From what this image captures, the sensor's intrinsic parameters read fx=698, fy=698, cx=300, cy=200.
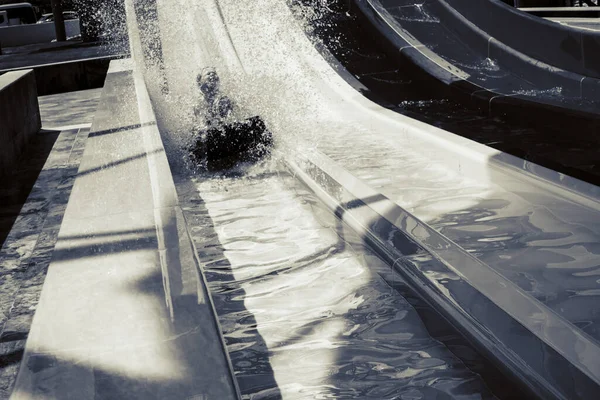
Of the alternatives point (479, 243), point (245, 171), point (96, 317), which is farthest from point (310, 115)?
point (96, 317)

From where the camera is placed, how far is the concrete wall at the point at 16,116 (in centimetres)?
564

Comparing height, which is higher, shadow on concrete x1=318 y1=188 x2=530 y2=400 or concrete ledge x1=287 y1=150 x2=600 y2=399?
concrete ledge x1=287 y1=150 x2=600 y2=399

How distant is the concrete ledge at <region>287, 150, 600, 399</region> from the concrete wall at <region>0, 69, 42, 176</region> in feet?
10.6

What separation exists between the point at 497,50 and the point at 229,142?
11.4 feet

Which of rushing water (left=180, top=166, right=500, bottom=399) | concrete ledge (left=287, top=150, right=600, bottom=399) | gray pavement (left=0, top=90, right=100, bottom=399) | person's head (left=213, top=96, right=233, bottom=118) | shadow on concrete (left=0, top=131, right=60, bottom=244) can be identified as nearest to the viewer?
concrete ledge (left=287, top=150, right=600, bottom=399)

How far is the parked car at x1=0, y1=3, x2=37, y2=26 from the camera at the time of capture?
23.8 m

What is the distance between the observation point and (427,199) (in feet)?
13.8

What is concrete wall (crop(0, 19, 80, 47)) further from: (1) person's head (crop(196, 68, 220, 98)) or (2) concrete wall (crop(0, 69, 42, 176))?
(1) person's head (crop(196, 68, 220, 98))

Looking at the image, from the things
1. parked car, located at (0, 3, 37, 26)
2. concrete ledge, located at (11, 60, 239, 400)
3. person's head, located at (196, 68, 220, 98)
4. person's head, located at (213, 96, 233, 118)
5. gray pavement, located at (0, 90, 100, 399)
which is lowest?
gray pavement, located at (0, 90, 100, 399)

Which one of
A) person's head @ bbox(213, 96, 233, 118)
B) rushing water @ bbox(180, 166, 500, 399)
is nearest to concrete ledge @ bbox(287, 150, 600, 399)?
rushing water @ bbox(180, 166, 500, 399)

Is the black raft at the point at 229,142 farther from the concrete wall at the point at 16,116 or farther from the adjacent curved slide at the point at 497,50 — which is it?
the adjacent curved slide at the point at 497,50

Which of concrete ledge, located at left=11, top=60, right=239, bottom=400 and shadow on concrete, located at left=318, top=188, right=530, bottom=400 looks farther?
shadow on concrete, located at left=318, top=188, right=530, bottom=400

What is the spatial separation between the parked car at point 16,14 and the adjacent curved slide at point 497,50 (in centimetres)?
1817

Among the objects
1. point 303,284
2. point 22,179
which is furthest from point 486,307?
point 22,179
